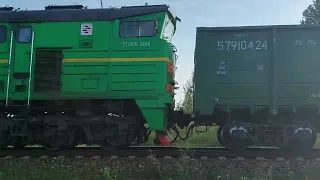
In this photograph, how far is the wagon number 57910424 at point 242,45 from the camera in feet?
34.4

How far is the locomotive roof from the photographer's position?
10.4m

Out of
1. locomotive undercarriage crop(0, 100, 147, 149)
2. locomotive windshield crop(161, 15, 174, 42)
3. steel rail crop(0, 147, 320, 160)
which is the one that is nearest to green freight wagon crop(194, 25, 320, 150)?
steel rail crop(0, 147, 320, 160)

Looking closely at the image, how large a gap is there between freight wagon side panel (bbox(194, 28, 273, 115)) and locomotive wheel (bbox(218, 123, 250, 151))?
621 millimetres

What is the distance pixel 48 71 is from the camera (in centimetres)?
1061

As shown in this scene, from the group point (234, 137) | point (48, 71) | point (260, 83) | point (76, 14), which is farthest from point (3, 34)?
point (260, 83)

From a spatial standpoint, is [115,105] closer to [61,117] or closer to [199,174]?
[61,117]

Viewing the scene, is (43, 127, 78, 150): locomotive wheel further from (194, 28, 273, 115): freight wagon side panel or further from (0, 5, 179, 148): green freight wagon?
(194, 28, 273, 115): freight wagon side panel

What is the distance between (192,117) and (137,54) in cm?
252

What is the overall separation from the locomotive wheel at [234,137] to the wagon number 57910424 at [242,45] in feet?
7.23

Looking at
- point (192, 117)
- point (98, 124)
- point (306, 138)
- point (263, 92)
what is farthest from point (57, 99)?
point (306, 138)

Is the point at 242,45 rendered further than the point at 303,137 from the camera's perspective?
Yes

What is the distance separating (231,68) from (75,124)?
4.77 meters

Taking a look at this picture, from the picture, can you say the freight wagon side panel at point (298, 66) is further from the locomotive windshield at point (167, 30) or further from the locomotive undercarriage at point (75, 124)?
the locomotive undercarriage at point (75, 124)

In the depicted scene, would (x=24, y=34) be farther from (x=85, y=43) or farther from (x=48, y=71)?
(x=85, y=43)
